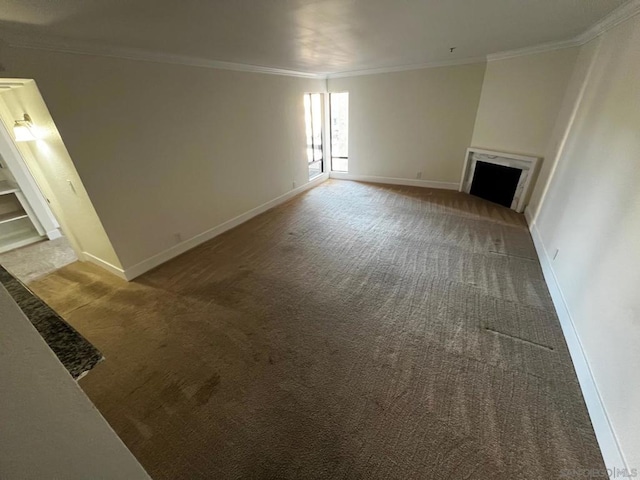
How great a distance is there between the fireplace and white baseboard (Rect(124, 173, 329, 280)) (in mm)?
3478

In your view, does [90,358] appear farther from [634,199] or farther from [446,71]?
[446,71]

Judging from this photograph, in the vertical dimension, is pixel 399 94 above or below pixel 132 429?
above

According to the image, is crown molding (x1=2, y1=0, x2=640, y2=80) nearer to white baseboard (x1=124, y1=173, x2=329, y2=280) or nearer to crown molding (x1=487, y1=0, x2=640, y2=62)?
crown molding (x1=487, y1=0, x2=640, y2=62)

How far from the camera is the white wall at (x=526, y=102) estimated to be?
3592mm

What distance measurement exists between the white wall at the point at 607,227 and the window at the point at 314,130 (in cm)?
434

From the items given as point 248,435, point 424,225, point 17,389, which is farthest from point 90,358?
point 424,225

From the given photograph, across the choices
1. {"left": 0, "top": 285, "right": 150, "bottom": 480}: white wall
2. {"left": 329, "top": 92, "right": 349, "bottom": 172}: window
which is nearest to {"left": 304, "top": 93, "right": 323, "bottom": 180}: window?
{"left": 329, "top": 92, "right": 349, "bottom": 172}: window

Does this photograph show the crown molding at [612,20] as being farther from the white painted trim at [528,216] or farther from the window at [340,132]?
the window at [340,132]

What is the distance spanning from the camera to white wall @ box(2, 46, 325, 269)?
235 centimetres

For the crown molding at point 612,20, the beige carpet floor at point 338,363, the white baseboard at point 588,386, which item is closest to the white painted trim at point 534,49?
the crown molding at point 612,20

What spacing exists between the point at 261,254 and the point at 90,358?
274cm

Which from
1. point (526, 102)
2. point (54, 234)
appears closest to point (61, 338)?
point (54, 234)

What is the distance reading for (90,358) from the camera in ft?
2.30

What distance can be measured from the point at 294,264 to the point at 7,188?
4371mm
